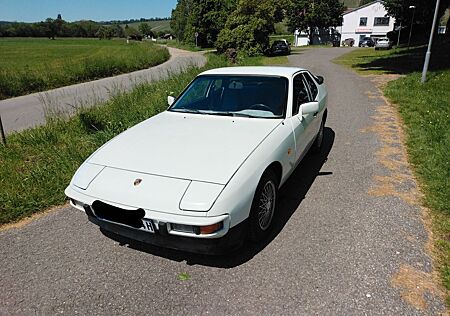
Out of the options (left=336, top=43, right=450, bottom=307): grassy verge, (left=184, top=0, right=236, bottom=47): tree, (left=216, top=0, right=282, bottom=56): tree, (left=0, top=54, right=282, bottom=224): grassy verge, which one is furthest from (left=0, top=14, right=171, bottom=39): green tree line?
(left=336, top=43, right=450, bottom=307): grassy verge

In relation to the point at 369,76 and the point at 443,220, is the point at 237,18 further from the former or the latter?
the point at 443,220

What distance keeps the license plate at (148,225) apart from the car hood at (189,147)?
1.28 feet

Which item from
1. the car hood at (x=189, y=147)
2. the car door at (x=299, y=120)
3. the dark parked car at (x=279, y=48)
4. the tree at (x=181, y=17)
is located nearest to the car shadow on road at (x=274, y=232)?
the car door at (x=299, y=120)

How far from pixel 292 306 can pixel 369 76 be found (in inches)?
565

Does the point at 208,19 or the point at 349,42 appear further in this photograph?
the point at 349,42

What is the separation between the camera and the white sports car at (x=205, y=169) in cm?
238

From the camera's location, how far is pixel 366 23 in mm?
57625

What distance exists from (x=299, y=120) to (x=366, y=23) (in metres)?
64.1

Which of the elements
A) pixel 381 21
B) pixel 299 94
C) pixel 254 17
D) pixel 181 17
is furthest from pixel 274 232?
pixel 181 17

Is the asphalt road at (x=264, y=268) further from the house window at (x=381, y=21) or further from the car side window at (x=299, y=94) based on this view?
the house window at (x=381, y=21)

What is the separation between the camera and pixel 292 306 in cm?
232

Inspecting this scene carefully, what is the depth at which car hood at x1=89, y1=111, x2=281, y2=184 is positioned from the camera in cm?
261

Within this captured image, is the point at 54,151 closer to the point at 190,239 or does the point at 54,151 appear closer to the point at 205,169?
the point at 205,169

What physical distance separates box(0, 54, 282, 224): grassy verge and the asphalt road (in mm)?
392
